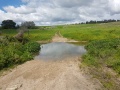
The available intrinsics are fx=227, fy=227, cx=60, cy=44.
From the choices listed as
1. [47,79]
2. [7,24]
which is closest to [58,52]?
[47,79]

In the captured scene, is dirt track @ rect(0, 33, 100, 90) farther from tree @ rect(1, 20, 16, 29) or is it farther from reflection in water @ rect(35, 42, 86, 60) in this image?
tree @ rect(1, 20, 16, 29)

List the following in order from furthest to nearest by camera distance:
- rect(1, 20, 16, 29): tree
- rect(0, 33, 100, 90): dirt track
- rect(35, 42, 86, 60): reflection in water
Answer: rect(1, 20, 16, 29): tree, rect(35, 42, 86, 60): reflection in water, rect(0, 33, 100, 90): dirt track

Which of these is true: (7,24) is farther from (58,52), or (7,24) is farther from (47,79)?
(47,79)

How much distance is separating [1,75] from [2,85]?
3.64m

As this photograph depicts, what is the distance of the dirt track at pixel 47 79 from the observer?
18.3m

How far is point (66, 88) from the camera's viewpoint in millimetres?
17516

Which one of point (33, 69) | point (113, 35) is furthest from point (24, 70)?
point (113, 35)

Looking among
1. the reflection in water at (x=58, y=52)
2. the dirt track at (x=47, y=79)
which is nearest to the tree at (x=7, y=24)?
the reflection in water at (x=58, y=52)

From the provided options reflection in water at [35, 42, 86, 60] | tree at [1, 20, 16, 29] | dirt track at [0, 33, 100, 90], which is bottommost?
reflection in water at [35, 42, 86, 60]

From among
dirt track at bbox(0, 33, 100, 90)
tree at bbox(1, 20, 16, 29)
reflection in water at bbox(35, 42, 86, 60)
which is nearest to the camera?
dirt track at bbox(0, 33, 100, 90)

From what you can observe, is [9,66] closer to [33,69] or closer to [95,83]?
[33,69]

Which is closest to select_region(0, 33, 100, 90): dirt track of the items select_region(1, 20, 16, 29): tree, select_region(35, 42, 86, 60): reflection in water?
select_region(35, 42, 86, 60): reflection in water

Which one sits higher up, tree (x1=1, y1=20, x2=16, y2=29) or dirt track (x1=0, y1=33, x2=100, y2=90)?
tree (x1=1, y1=20, x2=16, y2=29)

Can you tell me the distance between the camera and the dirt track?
A: 18.3 m
